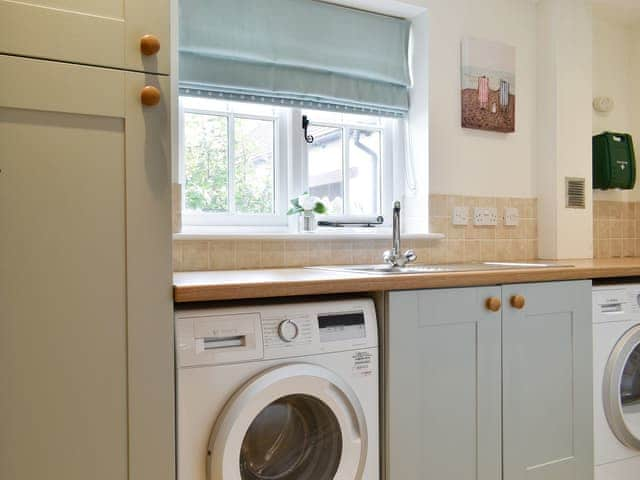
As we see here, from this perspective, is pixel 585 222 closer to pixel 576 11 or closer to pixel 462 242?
pixel 462 242

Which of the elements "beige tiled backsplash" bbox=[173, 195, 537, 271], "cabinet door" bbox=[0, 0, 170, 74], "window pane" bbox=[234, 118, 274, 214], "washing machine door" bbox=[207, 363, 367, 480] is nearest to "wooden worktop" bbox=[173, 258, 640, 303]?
"washing machine door" bbox=[207, 363, 367, 480]

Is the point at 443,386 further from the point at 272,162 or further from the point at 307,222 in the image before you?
the point at 272,162

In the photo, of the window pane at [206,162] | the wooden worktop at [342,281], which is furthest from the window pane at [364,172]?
the wooden worktop at [342,281]

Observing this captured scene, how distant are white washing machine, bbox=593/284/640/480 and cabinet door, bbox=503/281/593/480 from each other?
0.21 ft

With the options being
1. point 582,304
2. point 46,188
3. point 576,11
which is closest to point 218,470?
point 46,188

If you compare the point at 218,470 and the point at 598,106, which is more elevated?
the point at 598,106

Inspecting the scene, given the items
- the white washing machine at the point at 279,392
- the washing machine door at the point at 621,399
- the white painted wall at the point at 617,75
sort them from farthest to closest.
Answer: the white painted wall at the point at 617,75
the washing machine door at the point at 621,399
the white washing machine at the point at 279,392

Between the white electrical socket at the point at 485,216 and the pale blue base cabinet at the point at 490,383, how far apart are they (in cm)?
75

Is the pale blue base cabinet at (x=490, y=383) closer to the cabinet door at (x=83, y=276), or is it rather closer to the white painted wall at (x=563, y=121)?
the cabinet door at (x=83, y=276)

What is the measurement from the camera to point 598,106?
2943 millimetres

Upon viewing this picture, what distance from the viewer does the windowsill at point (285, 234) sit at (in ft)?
6.45

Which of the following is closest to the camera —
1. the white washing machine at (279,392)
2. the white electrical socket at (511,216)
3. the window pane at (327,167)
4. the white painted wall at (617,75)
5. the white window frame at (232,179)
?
the white washing machine at (279,392)

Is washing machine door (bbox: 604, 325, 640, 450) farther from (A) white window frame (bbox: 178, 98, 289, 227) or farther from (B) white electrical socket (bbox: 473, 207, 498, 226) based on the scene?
(A) white window frame (bbox: 178, 98, 289, 227)

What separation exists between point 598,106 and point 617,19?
0.57 meters
